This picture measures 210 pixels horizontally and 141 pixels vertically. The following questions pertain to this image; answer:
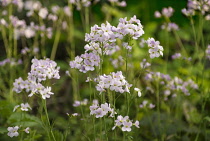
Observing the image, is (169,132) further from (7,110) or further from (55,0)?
(55,0)

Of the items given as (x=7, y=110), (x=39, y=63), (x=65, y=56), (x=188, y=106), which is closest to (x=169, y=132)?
(x=188, y=106)

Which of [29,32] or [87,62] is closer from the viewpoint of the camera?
[87,62]

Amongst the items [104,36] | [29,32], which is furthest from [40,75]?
[29,32]

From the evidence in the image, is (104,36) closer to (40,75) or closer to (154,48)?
(154,48)

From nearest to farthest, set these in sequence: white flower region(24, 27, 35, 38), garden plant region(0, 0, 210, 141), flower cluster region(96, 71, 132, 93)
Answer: flower cluster region(96, 71, 132, 93)
garden plant region(0, 0, 210, 141)
white flower region(24, 27, 35, 38)

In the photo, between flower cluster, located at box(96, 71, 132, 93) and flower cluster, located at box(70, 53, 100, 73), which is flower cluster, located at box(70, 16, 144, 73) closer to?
flower cluster, located at box(70, 53, 100, 73)

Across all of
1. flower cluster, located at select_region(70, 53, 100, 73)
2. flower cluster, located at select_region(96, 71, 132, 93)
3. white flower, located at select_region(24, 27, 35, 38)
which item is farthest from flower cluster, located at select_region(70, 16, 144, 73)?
white flower, located at select_region(24, 27, 35, 38)

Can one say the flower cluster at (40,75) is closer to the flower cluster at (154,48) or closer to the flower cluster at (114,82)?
the flower cluster at (114,82)

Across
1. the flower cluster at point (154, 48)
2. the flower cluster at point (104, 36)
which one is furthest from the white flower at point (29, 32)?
the flower cluster at point (154, 48)
